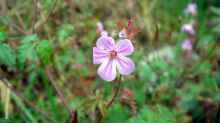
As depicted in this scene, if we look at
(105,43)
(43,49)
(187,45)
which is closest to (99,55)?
(105,43)

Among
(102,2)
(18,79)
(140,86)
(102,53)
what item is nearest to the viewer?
(102,53)

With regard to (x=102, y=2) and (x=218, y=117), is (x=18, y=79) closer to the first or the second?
(x=218, y=117)

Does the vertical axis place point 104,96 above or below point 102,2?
below

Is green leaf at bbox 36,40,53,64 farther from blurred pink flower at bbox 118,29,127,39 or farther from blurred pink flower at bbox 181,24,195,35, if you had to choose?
blurred pink flower at bbox 181,24,195,35

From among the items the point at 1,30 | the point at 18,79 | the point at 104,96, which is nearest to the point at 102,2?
the point at 18,79

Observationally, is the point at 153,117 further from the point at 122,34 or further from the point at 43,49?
the point at 43,49

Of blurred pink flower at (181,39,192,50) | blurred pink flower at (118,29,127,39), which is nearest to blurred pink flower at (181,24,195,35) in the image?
blurred pink flower at (181,39,192,50)

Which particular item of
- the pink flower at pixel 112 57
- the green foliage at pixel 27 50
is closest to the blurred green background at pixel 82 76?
the green foliage at pixel 27 50

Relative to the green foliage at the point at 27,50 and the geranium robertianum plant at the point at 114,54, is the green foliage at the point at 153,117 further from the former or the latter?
the green foliage at the point at 27,50
